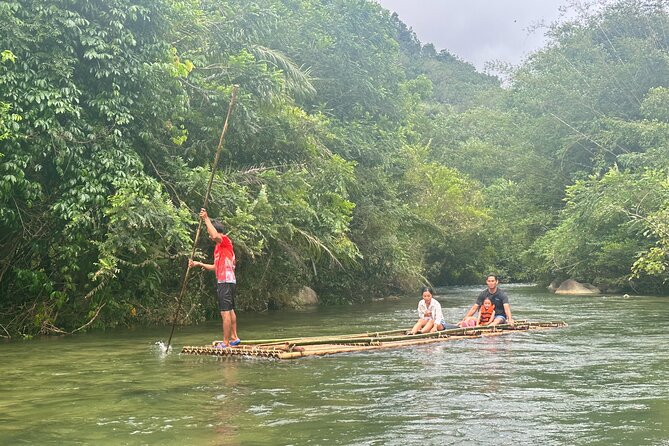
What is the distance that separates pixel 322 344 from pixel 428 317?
2875 mm

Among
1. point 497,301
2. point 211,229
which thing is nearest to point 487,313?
point 497,301

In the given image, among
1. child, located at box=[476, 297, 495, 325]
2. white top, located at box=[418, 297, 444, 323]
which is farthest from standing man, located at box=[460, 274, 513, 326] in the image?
white top, located at box=[418, 297, 444, 323]

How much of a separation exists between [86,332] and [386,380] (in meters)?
8.15

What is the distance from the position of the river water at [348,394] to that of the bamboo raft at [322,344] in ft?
0.50

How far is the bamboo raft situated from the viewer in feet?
34.3

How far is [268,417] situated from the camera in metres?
6.70

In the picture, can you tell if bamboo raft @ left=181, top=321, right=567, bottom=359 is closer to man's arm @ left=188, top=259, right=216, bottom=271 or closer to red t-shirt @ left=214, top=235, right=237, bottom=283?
red t-shirt @ left=214, top=235, right=237, bottom=283

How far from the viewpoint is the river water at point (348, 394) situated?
6.08m

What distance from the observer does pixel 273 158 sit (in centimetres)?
1953

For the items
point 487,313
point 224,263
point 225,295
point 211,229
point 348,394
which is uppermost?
point 211,229

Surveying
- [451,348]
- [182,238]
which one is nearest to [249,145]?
[182,238]

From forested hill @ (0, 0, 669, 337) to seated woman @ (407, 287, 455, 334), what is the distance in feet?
11.7

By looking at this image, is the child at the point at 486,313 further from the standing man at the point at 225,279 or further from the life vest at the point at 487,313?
the standing man at the point at 225,279

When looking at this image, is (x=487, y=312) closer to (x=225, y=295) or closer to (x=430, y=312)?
(x=430, y=312)
